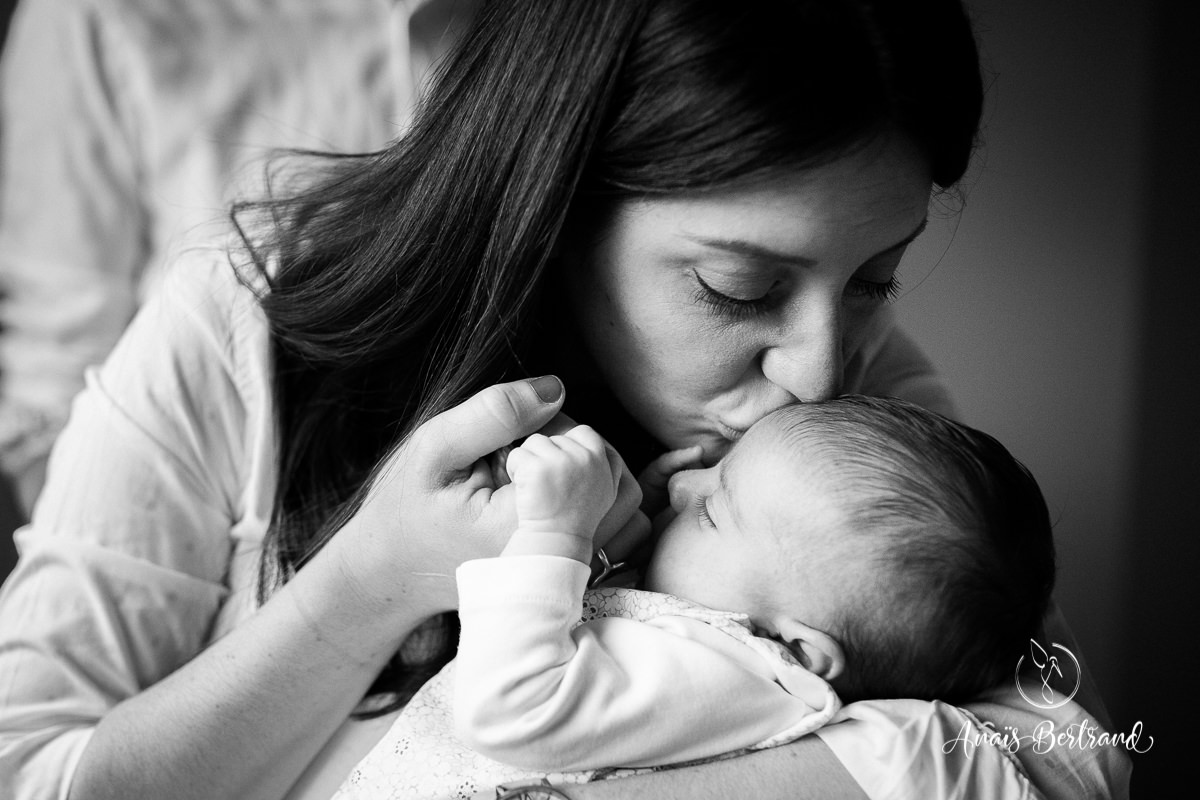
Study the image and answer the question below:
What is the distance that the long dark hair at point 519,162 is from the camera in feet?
2.68

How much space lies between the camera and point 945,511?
0.86m

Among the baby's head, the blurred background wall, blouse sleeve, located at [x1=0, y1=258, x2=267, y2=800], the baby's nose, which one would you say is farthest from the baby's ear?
the blurred background wall

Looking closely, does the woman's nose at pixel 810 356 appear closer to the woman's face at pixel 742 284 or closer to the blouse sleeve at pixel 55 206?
the woman's face at pixel 742 284

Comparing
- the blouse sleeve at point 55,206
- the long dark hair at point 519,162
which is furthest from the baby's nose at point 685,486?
the blouse sleeve at point 55,206

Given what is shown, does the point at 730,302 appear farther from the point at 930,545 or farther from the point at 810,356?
the point at 930,545

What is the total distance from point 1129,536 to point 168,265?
5.74ft

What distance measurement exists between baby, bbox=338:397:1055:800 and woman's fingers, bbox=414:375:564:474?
0.04 meters

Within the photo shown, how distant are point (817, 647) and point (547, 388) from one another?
14.5 inches

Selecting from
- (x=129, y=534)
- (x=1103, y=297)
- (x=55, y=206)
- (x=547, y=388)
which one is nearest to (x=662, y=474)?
(x=547, y=388)

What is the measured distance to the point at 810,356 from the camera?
923mm

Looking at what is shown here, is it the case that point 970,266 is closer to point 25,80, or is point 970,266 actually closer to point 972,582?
point 972,582

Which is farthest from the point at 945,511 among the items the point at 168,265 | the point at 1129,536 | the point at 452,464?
the point at 1129,536

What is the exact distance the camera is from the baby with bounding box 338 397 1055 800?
0.81 metres

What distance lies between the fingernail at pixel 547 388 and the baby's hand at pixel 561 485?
0.07m
